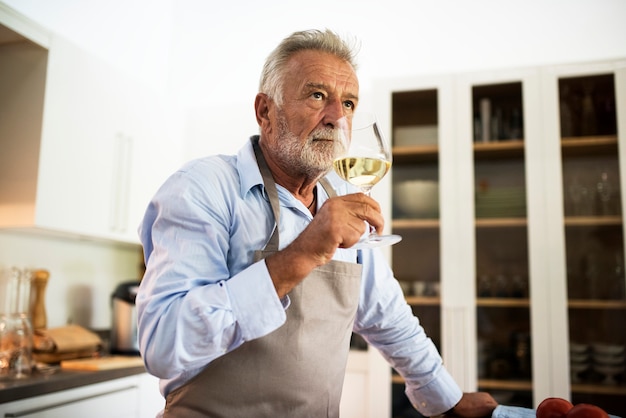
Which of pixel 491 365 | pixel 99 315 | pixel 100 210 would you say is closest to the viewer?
pixel 100 210

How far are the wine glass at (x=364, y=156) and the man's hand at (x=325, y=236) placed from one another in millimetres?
58

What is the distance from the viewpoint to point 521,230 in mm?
2678

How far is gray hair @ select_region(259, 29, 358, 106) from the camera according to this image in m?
1.31

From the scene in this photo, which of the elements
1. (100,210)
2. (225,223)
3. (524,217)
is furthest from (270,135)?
(524,217)

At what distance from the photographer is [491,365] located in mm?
2629

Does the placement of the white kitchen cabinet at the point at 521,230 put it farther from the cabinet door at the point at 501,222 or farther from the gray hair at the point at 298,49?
the gray hair at the point at 298,49

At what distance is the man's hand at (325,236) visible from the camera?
3.04 ft

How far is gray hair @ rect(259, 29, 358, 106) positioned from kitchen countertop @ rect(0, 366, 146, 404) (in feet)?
3.90

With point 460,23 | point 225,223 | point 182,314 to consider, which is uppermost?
point 460,23

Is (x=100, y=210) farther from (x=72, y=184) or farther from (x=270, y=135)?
(x=270, y=135)

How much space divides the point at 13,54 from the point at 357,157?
5.74 ft

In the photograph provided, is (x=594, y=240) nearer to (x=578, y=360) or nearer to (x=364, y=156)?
(x=578, y=360)

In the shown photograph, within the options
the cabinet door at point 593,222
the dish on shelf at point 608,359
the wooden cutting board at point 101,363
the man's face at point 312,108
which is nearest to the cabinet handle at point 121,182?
the wooden cutting board at point 101,363

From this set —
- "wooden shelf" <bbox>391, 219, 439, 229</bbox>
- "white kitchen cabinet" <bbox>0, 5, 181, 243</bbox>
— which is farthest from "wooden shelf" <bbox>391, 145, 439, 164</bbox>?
"white kitchen cabinet" <bbox>0, 5, 181, 243</bbox>
